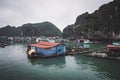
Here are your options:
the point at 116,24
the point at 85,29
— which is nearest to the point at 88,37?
the point at 85,29

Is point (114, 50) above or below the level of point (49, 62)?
above

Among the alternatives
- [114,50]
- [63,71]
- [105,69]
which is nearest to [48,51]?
[63,71]

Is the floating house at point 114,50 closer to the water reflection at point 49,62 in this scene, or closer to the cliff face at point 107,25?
the water reflection at point 49,62

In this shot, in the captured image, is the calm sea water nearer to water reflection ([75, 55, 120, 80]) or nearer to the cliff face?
water reflection ([75, 55, 120, 80])

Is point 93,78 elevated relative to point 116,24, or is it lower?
lower

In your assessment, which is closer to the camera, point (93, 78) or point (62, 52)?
point (93, 78)

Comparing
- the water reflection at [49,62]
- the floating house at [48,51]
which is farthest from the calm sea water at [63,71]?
the floating house at [48,51]

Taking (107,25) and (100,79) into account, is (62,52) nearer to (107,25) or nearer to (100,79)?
(100,79)

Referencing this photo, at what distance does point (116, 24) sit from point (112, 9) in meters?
15.2

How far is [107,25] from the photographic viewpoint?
11044cm

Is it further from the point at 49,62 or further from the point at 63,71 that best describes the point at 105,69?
the point at 49,62

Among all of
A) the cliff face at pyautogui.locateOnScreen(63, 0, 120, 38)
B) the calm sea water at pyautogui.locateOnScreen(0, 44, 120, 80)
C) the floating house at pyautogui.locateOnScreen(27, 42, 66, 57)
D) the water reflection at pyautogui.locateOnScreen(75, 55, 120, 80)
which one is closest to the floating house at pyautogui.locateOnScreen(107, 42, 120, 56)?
the calm sea water at pyautogui.locateOnScreen(0, 44, 120, 80)

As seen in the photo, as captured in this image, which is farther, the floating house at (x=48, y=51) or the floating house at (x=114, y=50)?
the floating house at (x=48, y=51)

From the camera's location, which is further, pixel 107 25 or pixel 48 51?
pixel 107 25
